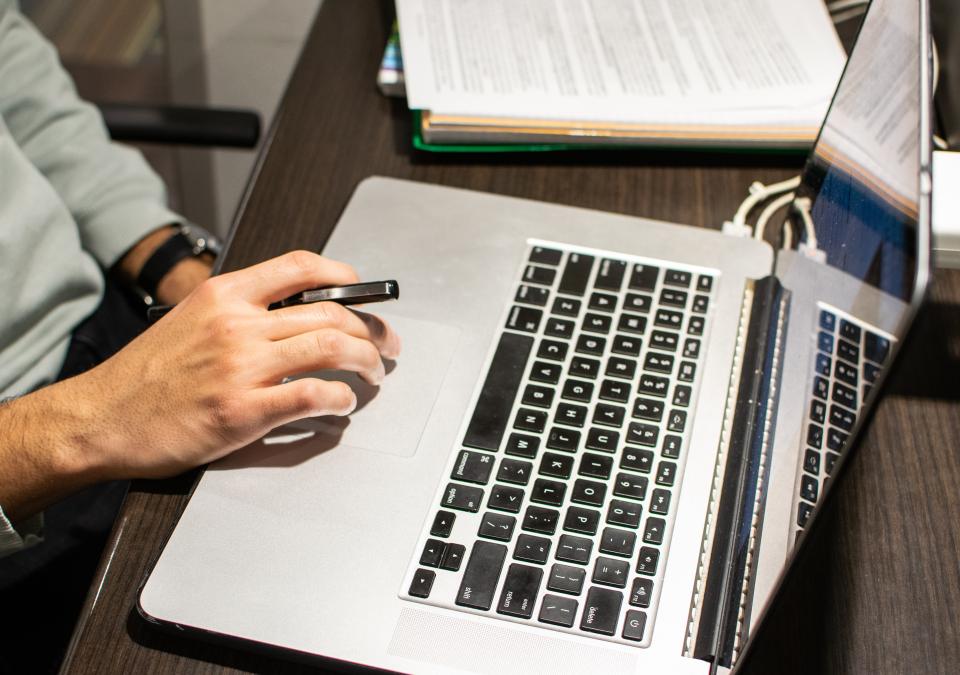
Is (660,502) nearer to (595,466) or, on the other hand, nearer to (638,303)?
(595,466)

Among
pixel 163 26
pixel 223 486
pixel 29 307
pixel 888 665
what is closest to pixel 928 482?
pixel 888 665

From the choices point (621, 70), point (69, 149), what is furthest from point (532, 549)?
point (69, 149)

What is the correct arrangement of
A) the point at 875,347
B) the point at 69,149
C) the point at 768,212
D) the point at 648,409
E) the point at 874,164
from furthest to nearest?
the point at 69,149, the point at 768,212, the point at 648,409, the point at 874,164, the point at 875,347

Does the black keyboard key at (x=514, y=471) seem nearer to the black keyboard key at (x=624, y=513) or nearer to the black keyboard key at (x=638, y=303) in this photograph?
the black keyboard key at (x=624, y=513)

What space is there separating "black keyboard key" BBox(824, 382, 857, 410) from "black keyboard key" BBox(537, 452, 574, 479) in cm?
17

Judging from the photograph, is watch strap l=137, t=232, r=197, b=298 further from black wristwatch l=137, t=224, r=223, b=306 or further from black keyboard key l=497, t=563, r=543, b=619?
black keyboard key l=497, t=563, r=543, b=619

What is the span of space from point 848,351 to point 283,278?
0.36 metres

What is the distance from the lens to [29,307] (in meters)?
0.70

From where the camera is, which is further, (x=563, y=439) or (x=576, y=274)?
(x=576, y=274)

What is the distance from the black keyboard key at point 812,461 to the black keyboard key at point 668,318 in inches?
7.4

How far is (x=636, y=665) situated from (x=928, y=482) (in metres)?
0.25

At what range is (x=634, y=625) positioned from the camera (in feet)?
1.52

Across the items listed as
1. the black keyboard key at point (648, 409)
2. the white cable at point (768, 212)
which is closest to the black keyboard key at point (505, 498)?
the black keyboard key at point (648, 409)

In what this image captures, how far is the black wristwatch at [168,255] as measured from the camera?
85cm
